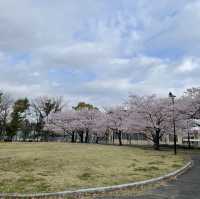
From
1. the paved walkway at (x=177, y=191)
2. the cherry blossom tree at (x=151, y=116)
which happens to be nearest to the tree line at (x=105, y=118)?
the cherry blossom tree at (x=151, y=116)

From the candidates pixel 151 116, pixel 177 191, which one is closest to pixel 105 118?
pixel 151 116

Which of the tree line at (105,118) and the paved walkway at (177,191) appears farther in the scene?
the tree line at (105,118)

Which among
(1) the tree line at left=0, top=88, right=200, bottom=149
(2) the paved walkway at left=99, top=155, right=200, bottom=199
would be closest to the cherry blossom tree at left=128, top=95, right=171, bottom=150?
(1) the tree line at left=0, top=88, right=200, bottom=149

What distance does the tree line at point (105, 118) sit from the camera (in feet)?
92.4

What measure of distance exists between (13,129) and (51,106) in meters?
10.3

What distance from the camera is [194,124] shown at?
1219 inches

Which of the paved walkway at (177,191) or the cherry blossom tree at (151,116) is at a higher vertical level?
the cherry blossom tree at (151,116)

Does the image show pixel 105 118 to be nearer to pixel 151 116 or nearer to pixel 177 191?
pixel 151 116

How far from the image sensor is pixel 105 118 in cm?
4616

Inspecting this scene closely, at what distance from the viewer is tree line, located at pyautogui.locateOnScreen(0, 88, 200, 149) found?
92.4 ft

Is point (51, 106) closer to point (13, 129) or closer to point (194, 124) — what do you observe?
point (13, 129)

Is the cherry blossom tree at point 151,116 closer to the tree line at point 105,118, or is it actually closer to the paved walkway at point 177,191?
the tree line at point 105,118

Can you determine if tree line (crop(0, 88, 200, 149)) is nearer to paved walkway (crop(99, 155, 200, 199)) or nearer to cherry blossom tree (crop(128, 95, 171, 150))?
cherry blossom tree (crop(128, 95, 171, 150))

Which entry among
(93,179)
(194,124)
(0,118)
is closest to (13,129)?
(0,118)
